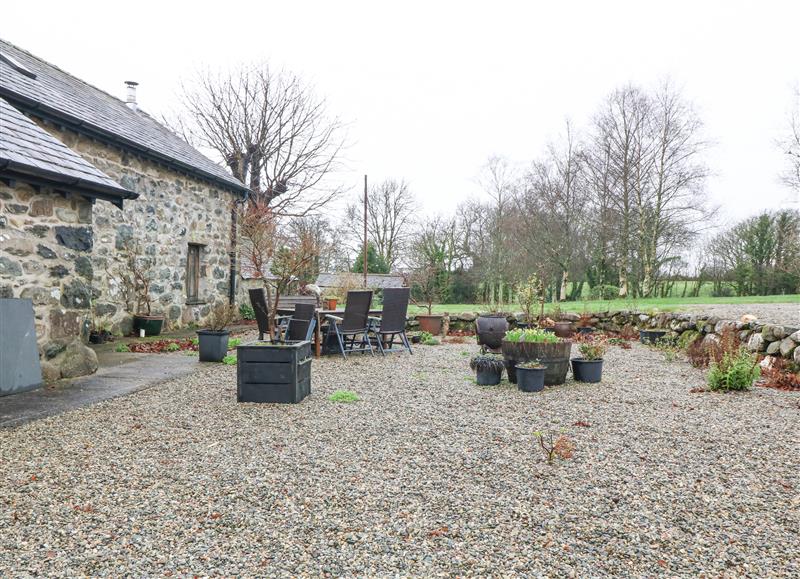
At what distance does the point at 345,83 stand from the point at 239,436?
56.7 feet

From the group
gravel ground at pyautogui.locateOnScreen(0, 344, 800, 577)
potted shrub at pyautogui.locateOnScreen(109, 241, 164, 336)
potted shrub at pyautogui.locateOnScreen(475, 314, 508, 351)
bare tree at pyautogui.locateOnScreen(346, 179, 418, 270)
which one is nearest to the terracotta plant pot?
potted shrub at pyautogui.locateOnScreen(475, 314, 508, 351)

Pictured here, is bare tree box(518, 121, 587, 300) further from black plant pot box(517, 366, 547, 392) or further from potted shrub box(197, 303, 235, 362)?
potted shrub box(197, 303, 235, 362)

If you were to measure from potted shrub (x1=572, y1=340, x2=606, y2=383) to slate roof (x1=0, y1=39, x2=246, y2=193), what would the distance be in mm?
7931

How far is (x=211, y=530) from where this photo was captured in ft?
7.70

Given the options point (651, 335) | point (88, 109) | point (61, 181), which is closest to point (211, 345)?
point (61, 181)

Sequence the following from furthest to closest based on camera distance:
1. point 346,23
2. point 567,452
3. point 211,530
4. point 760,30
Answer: point 346,23 < point 760,30 < point 567,452 < point 211,530

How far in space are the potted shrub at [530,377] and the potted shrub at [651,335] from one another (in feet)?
17.7

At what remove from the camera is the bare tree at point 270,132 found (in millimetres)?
18031

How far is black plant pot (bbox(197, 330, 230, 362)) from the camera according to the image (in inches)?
277

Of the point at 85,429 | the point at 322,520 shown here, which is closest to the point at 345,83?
the point at 85,429

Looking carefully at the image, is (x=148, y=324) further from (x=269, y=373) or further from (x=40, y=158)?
(x=269, y=373)

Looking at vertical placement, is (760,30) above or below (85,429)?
above

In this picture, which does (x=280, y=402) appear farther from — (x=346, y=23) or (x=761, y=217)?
(x=761, y=217)

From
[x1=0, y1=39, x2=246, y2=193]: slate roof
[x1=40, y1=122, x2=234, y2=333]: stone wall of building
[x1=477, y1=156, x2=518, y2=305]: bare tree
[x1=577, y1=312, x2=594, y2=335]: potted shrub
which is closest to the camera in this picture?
[x1=0, y1=39, x2=246, y2=193]: slate roof
